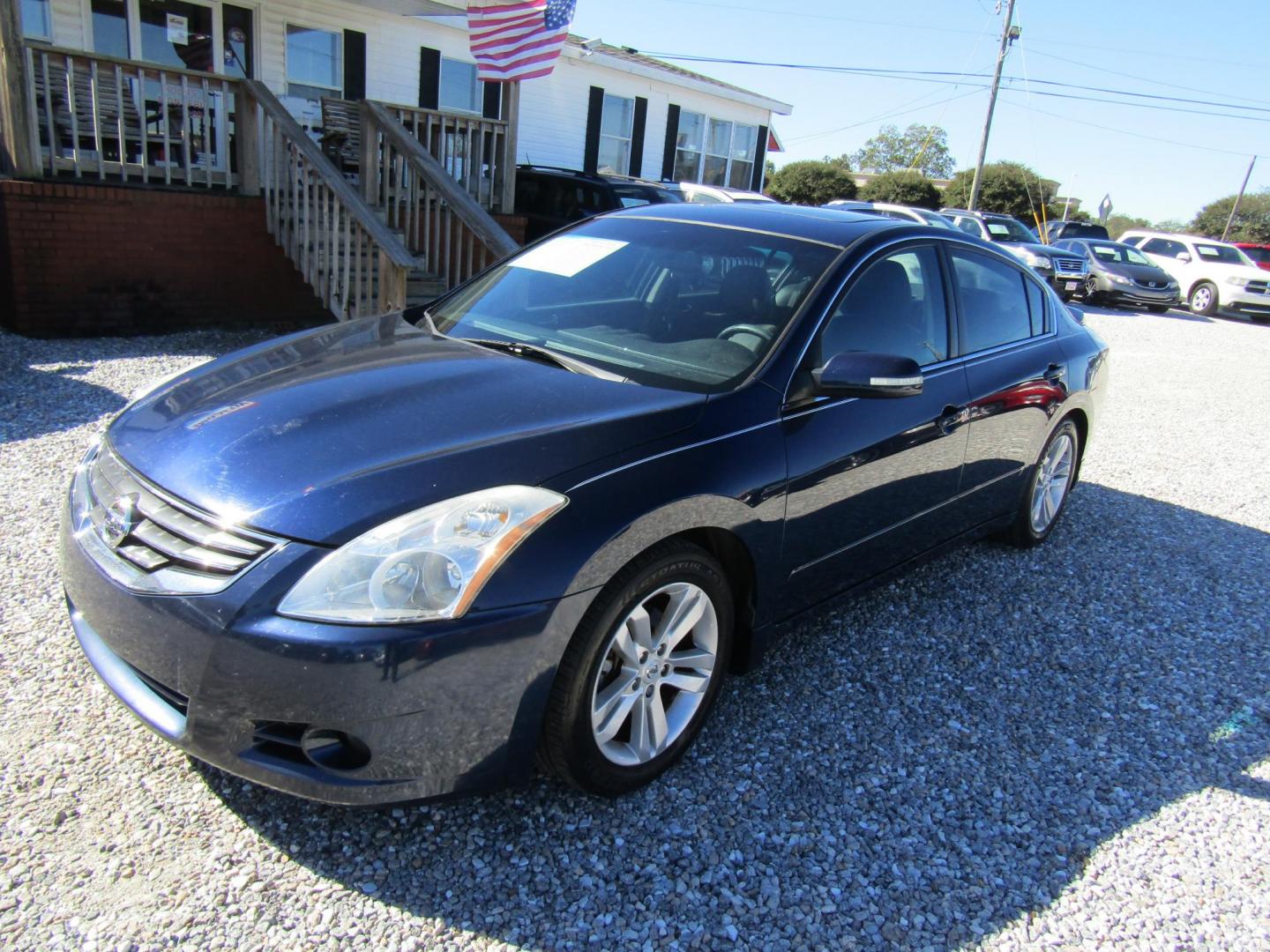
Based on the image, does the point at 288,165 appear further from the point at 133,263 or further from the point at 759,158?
the point at 759,158

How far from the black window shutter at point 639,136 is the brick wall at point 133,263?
1113 cm

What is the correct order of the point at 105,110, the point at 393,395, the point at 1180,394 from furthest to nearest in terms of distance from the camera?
the point at 1180,394
the point at 105,110
the point at 393,395

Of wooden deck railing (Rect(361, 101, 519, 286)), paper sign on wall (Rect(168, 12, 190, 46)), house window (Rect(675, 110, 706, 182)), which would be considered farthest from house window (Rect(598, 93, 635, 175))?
wooden deck railing (Rect(361, 101, 519, 286))

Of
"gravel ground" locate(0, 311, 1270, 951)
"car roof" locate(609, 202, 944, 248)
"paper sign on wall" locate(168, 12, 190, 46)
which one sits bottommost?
"gravel ground" locate(0, 311, 1270, 951)

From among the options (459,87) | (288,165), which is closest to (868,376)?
(288,165)

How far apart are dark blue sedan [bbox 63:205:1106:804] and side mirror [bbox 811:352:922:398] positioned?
1cm

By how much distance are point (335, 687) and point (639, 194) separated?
454 inches

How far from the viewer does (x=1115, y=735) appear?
324cm

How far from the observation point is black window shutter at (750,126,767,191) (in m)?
22.0

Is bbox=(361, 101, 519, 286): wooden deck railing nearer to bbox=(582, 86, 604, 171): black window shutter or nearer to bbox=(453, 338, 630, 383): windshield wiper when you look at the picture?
bbox=(453, 338, 630, 383): windshield wiper

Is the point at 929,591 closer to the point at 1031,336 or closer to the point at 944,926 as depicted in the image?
the point at 1031,336

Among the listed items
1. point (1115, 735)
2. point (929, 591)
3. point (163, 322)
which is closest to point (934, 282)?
point (929, 591)

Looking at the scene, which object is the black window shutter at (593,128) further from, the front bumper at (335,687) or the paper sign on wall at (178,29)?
the front bumper at (335,687)

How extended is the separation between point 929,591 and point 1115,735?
1.15 m
